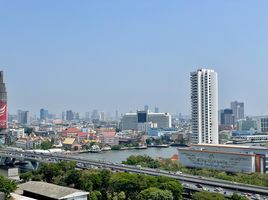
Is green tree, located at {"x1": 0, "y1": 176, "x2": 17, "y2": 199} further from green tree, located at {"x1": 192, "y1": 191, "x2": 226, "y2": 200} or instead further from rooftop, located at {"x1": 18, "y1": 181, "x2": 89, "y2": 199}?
green tree, located at {"x1": 192, "y1": 191, "x2": 226, "y2": 200}

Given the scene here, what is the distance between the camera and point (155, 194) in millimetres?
9961

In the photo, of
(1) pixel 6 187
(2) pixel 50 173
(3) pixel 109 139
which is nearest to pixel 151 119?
(3) pixel 109 139

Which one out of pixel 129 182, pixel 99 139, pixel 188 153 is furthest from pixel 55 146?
pixel 129 182

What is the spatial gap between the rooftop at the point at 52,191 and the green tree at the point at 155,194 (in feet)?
4.59

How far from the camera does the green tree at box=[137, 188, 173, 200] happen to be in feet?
32.6

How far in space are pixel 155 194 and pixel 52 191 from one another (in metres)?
2.57

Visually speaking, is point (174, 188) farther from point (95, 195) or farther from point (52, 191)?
point (52, 191)

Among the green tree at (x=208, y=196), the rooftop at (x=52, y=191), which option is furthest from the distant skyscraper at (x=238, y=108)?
the rooftop at (x=52, y=191)

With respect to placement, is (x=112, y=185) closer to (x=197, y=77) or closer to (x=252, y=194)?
(x=252, y=194)

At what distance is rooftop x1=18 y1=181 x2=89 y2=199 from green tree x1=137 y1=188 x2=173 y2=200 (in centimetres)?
140

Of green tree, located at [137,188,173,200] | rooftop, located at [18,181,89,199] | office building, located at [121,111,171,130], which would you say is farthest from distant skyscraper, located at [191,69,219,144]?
office building, located at [121,111,171,130]

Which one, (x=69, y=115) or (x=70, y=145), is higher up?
(x=69, y=115)

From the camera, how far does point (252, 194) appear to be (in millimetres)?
11008

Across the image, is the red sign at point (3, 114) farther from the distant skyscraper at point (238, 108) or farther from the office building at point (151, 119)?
the distant skyscraper at point (238, 108)
